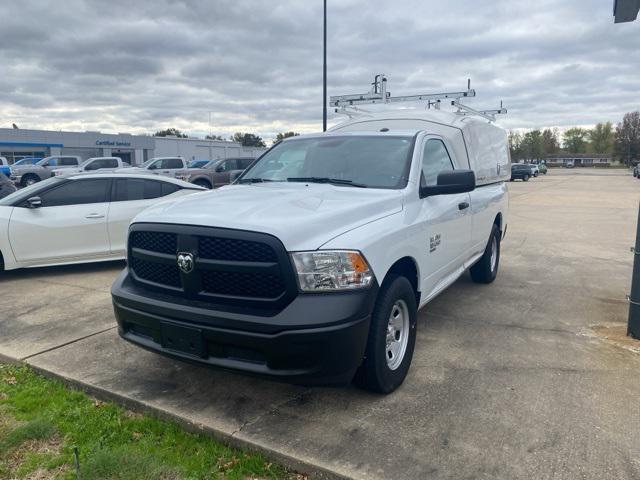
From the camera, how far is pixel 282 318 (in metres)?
2.87

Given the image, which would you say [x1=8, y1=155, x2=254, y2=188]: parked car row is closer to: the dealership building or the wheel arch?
the wheel arch

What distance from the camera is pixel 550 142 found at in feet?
465

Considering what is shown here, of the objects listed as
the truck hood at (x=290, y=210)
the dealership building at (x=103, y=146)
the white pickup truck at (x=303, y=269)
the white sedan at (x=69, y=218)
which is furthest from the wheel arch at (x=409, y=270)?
the dealership building at (x=103, y=146)

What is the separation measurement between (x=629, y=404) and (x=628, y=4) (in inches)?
126

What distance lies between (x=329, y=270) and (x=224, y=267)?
0.62 meters

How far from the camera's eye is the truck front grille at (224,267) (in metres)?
2.91

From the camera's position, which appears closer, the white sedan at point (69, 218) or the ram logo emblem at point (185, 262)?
the ram logo emblem at point (185, 262)

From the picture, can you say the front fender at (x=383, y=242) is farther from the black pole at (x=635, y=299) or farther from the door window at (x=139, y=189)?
the door window at (x=139, y=189)

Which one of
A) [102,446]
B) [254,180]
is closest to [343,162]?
[254,180]

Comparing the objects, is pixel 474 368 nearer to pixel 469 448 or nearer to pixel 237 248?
pixel 469 448

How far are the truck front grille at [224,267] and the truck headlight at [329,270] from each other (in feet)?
0.25

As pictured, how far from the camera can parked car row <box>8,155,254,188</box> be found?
22.2 meters

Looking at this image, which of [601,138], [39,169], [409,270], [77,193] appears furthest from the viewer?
[601,138]

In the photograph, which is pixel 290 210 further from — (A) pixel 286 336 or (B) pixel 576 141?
(B) pixel 576 141
